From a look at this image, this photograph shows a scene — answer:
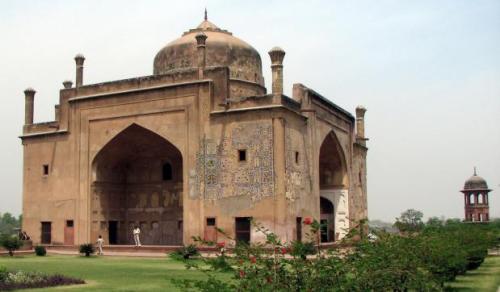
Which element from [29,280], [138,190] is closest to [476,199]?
[138,190]

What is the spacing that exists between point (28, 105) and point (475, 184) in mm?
36251

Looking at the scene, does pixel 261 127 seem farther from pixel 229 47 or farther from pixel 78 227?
pixel 78 227

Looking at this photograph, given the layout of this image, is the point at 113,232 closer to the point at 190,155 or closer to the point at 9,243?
the point at 9,243

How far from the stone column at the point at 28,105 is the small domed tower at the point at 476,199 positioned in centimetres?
3517

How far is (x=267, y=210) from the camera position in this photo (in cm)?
1916

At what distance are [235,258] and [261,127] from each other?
599 inches

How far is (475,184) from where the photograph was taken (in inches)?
1908

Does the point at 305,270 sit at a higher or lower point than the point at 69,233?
higher

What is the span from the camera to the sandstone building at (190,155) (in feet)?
64.4

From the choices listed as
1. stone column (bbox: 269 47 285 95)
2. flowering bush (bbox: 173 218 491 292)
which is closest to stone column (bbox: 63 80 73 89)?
stone column (bbox: 269 47 285 95)

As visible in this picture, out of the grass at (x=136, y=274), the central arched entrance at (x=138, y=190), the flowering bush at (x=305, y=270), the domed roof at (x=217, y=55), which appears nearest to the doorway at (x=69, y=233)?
the central arched entrance at (x=138, y=190)

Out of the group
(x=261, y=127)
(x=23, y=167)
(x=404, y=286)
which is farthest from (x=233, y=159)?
(x=404, y=286)

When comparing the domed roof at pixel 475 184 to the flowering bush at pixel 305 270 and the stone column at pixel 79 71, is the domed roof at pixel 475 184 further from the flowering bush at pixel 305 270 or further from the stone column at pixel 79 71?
the flowering bush at pixel 305 270

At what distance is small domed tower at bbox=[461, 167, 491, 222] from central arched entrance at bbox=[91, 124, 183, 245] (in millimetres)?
30869
